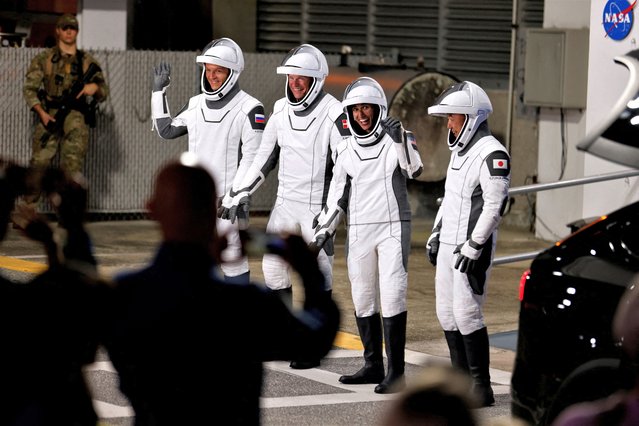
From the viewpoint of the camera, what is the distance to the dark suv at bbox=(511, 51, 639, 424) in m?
6.10

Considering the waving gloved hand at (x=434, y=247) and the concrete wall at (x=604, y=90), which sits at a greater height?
the concrete wall at (x=604, y=90)

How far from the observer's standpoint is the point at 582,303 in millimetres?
6387

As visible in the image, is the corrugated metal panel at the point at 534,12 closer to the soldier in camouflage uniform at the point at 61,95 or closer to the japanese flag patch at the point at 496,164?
the soldier in camouflage uniform at the point at 61,95

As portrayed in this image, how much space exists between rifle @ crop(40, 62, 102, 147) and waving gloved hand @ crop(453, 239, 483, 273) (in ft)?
27.2

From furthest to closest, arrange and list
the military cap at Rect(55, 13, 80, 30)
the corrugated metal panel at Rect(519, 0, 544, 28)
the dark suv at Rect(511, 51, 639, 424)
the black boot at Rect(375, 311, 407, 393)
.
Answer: the corrugated metal panel at Rect(519, 0, 544, 28) → the military cap at Rect(55, 13, 80, 30) → the black boot at Rect(375, 311, 407, 393) → the dark suv at Rect(511, 51, 639, 424)

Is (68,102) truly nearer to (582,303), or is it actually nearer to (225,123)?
(225,123)

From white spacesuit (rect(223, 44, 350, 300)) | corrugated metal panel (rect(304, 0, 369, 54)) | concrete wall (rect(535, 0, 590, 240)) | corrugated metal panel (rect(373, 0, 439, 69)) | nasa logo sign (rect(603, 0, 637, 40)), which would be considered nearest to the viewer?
white spacesuit (rect(223, 44, 350, 300))

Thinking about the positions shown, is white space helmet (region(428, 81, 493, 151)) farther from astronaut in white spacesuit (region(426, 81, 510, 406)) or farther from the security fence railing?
the security fence railing

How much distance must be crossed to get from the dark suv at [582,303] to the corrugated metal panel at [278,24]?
14854 millimetres

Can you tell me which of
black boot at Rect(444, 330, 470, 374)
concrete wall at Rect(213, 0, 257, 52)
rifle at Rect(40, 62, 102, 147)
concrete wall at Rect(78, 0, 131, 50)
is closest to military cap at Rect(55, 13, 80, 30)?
rifle at Rect(40, 62, 102, 147)

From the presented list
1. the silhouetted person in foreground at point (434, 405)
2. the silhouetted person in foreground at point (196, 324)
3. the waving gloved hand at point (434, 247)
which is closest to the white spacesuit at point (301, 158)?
the waving gloved hand at point (434, 247)

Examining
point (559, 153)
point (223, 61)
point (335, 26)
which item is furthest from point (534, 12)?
point (223, 61)

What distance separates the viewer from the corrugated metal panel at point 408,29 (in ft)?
66.7

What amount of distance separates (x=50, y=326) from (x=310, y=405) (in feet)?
A: 15.2
